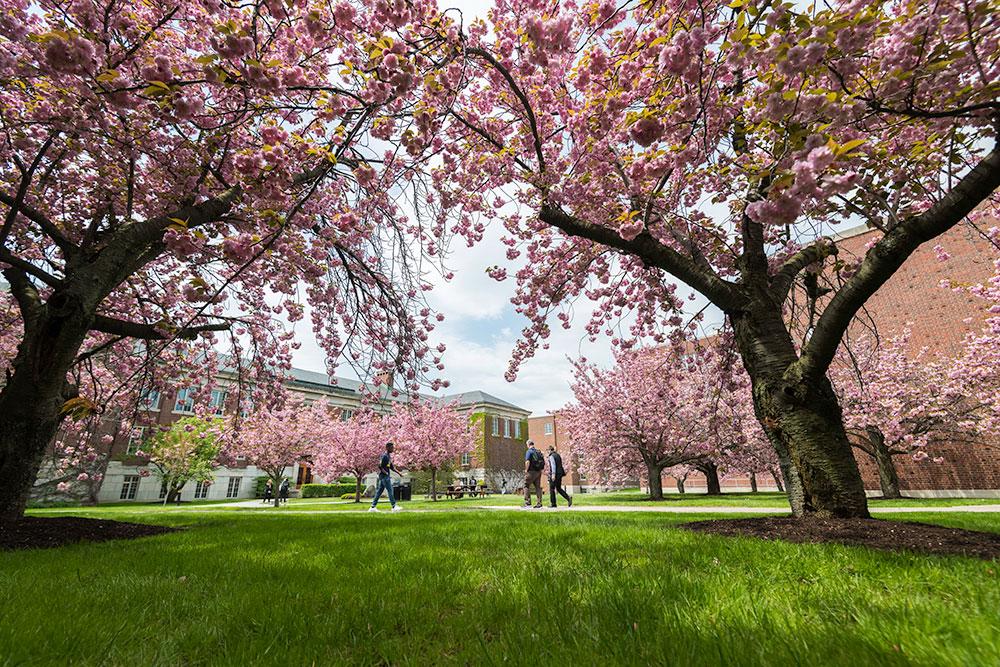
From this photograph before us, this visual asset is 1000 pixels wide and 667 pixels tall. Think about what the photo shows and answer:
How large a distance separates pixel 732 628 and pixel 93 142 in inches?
309

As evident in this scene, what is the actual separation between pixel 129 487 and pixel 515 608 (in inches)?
1437

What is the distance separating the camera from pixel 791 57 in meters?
2.69

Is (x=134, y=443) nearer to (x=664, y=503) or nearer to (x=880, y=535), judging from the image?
(x=664, y=503)

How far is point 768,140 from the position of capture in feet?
13.2

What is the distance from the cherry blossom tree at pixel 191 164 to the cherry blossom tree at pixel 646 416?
12.7 m

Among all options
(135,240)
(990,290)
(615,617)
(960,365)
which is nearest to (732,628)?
(615,617)

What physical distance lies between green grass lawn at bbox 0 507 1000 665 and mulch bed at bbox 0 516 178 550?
125cm

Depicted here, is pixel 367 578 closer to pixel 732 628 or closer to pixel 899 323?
pixel 732 628

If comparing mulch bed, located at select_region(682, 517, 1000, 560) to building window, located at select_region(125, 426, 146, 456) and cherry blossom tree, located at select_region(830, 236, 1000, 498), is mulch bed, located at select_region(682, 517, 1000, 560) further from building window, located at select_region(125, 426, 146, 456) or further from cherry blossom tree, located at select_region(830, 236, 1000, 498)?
building window, located at select_region(125, 426, 146, 456)

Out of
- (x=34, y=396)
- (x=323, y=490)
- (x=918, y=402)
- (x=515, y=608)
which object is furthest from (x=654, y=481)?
(x=323, y=490)

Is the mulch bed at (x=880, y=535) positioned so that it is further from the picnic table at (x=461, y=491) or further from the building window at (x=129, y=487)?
the building window at (x=129, y=487)

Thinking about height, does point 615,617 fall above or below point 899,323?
below

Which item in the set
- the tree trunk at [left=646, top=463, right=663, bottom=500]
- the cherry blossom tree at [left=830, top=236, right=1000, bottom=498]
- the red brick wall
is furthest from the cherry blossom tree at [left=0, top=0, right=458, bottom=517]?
the red brick wall

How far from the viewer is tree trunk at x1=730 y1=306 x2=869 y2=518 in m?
4.41
